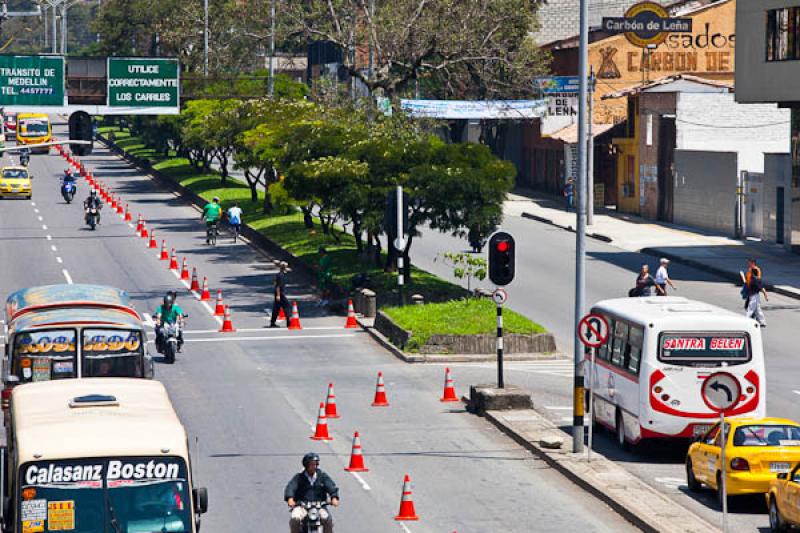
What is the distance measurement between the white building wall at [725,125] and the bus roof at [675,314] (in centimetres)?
4154

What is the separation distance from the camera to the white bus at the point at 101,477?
14523mm

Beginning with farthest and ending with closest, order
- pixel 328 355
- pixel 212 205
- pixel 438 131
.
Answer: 1. pixel 438 131
2. pixel 212 205
3. pixel 328 355

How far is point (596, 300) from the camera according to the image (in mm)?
45094

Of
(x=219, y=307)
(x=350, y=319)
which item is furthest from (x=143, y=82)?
(x=350, y=319)

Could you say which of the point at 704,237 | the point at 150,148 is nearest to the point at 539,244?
the point at 704,237

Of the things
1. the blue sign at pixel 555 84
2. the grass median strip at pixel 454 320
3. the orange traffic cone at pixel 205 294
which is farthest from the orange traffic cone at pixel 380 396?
the blue sign at pixel 555 84

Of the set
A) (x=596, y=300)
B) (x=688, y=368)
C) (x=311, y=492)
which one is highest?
(x=688, y=368)

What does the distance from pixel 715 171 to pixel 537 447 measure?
39547 mm

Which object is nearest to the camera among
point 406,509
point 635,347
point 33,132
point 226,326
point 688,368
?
point 406,509

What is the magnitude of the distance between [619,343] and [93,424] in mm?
13431

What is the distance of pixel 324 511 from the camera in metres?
18.0

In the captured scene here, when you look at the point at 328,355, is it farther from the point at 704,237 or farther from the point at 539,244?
the point at 704,237

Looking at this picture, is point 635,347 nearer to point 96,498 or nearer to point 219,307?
point 96,498

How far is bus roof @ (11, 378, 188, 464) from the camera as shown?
14.7 metres
